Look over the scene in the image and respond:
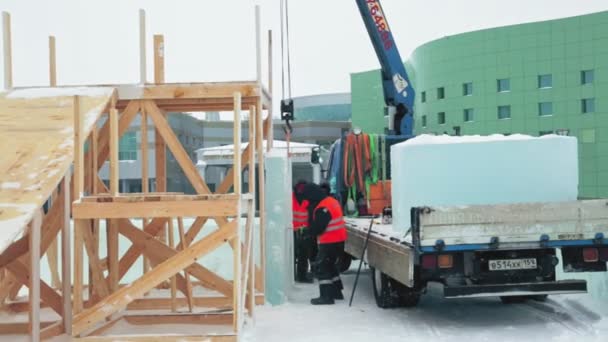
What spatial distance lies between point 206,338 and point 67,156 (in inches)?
86.6

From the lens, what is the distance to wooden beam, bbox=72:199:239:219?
7.58m

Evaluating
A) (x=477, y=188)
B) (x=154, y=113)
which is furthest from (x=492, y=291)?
(x=154, y=113)

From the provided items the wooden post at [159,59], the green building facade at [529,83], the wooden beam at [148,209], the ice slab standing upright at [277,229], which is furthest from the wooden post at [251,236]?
the green building facade at [529,83]

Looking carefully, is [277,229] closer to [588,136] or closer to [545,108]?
[588,136]

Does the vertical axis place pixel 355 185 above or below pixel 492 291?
above

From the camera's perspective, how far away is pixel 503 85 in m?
47.0

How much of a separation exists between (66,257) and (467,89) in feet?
140

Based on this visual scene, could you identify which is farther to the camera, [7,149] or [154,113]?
[154,113]

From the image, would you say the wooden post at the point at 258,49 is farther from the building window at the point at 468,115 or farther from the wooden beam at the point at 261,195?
the building window at the point at 468,115

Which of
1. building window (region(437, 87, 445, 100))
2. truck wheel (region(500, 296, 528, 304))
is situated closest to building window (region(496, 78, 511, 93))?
building window (region(437, 87, 445, 100))

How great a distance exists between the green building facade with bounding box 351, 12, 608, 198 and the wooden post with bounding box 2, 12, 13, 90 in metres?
37.3

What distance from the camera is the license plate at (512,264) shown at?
27.8 feet

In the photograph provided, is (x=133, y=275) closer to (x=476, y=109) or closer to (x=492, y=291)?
(x=492, y=291)

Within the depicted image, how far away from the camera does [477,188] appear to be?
9.06 metres
